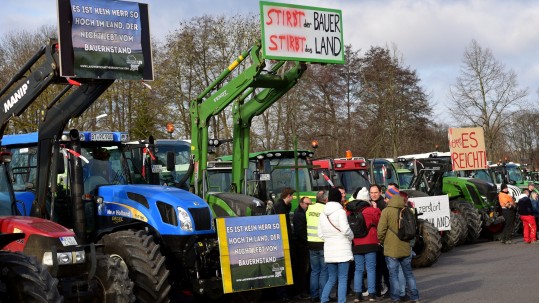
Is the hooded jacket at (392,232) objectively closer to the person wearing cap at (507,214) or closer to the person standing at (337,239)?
the person standing at (337,239)

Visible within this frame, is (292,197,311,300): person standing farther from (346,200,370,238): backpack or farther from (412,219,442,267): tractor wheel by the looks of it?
(412,219,442,267): tractor wheel

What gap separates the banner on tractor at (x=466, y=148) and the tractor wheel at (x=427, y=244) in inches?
270

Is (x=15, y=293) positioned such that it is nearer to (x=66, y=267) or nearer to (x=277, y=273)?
(x=66, y=267)

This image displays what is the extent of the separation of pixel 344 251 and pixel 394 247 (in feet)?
3.13

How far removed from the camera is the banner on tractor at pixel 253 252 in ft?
37.1

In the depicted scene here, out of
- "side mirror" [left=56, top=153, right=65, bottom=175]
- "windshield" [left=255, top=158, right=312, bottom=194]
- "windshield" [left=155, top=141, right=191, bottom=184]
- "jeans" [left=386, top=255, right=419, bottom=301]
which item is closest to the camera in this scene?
"side mirror" [left=56, top=153, right=65, bottom=175]

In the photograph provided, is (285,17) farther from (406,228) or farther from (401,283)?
(401,283)

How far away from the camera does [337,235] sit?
11203mm

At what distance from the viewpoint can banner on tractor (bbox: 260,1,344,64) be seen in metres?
15.0

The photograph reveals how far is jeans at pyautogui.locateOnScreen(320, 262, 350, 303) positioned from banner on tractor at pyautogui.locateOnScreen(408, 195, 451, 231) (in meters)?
7.31

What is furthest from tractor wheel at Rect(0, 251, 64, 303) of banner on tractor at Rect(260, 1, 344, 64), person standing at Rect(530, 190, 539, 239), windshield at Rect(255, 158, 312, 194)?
person standing at Rect(530, 190, 539, 239)

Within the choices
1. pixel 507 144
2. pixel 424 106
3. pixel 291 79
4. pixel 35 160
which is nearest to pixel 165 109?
pixel 424 106

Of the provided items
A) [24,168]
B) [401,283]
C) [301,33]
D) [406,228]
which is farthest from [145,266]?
[301,33]

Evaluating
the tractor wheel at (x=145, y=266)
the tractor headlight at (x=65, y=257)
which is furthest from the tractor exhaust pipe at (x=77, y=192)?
the tractor headlight at (x=65, y=257)
